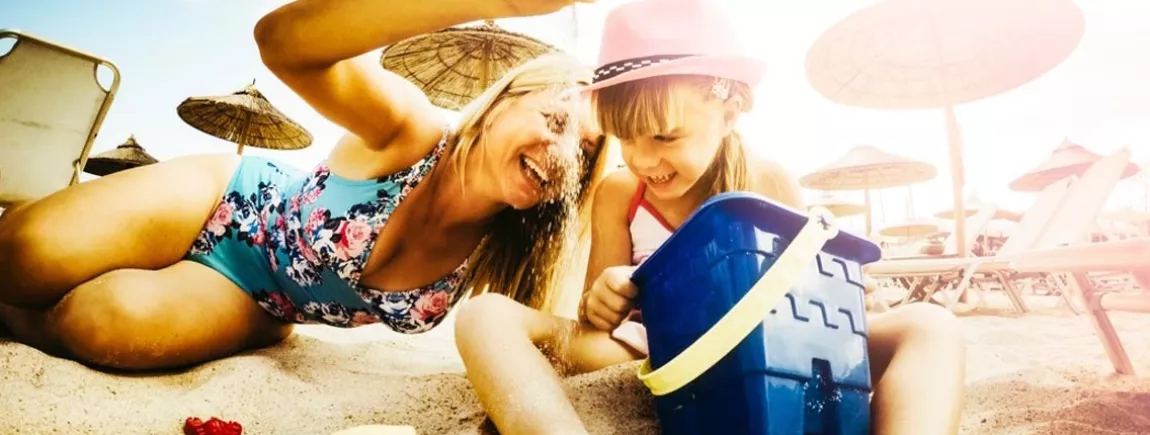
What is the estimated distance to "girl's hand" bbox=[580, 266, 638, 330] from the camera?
113 centimetres

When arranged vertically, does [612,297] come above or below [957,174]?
above

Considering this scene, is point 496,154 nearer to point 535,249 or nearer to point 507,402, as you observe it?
point 535,249

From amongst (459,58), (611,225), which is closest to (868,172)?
(459,58)

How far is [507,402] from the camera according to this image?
1.06 meters

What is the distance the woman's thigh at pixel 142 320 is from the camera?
5.16 ft

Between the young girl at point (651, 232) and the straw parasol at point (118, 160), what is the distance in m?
9.17

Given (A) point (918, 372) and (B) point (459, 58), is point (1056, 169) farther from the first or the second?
(A) point (918, 372)

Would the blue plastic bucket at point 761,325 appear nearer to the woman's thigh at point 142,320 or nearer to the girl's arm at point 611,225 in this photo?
the girl's arm at point 611,225

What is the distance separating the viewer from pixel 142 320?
1614 millimetres

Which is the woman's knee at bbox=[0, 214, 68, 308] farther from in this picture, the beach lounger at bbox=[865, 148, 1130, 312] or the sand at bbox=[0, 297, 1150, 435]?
the beach lounger at bbox=[865, 148, 1130, 312]

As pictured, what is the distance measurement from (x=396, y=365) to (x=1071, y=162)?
10505 mm

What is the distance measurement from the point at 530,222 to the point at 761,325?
120cm

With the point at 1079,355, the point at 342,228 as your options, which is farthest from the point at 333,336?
the point at 1079,355

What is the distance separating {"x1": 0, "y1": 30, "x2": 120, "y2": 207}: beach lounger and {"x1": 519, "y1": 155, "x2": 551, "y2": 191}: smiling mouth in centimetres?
276
